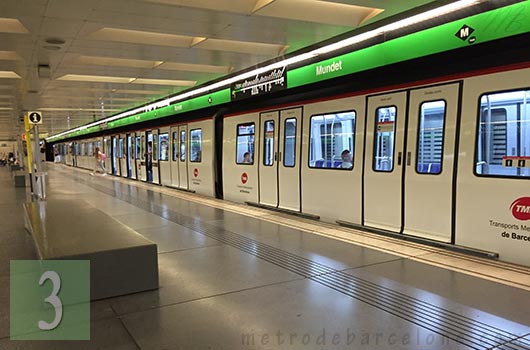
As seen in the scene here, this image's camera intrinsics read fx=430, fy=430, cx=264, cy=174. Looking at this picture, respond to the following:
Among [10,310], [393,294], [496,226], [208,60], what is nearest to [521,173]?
[496,226]

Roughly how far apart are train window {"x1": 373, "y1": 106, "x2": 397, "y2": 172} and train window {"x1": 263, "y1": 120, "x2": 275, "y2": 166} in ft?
9.84

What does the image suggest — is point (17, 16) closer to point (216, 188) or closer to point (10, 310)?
point (10, 310)

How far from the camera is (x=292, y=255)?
18.6 feet

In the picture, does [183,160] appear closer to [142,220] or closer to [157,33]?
[142,220]

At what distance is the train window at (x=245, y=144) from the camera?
10117 mm

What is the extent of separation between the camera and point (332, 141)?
773 cm

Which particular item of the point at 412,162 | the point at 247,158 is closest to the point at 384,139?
the point at 412,162

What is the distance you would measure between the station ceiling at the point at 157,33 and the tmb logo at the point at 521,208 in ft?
8.58

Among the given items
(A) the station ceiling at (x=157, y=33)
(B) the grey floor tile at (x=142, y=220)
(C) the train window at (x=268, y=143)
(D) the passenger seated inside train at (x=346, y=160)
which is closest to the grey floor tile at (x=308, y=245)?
(B) the grey floor tile at (x=142, y=220)

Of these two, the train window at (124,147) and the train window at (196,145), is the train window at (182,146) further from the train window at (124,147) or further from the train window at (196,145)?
the train window at (124,147)

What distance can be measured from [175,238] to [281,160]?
10.4 ft

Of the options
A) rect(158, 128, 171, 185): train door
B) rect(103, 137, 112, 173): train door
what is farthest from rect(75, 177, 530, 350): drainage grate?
rect(103, 137, 112, 173): train door

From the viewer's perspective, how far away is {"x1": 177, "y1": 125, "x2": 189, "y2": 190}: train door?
45.5 ft

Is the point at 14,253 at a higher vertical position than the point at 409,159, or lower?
lower
